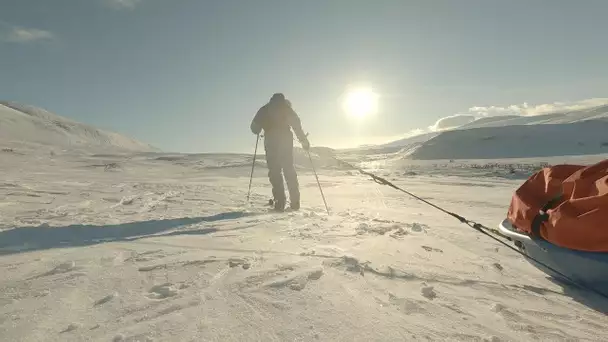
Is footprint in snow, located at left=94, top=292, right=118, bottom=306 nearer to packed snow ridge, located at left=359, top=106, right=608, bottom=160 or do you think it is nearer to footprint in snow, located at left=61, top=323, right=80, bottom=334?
footprint in snow, located at left=61, top=323, right=80, bottom=334

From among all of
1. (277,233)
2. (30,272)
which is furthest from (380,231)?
(30,272)

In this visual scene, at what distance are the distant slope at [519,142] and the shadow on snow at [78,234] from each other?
52.2m

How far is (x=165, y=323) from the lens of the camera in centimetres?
184

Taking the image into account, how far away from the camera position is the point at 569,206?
231cm

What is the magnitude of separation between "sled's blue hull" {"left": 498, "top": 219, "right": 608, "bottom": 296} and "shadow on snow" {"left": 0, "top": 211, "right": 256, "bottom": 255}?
3416mm

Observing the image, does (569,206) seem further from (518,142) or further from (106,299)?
(518,142)

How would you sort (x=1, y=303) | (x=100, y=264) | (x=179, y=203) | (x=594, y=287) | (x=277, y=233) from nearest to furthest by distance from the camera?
(x=1, y=303) → (x=594, y=287) → (x=100, y=264) → (x=277, y=233) → (x=179, y=203)

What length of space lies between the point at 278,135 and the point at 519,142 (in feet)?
192

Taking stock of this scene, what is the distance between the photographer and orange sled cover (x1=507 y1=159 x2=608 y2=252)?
211 centimetres

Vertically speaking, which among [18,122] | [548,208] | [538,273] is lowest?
[538,273]

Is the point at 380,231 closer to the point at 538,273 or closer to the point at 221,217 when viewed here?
the point at 538,273

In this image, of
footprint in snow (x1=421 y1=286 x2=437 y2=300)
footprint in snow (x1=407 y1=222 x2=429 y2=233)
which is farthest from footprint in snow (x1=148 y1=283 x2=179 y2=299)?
footprint in snow (x1=407 y1=222 x2=429 y2=233)

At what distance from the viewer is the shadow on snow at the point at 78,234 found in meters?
3.63

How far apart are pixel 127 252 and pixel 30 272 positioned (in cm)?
73
